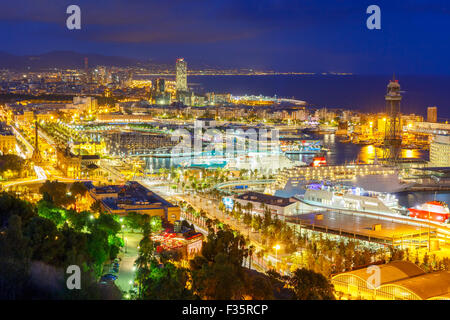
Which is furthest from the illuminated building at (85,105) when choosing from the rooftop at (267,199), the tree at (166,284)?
the tree at (166,284)

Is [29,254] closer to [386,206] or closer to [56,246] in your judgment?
[56,246]

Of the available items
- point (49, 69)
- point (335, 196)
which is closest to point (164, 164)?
point (335, 196)

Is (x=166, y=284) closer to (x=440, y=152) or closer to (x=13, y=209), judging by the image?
(x=13, y=209)

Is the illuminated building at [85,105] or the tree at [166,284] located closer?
the tree at [166,284]

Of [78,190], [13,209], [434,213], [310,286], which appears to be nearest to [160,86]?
[78,190]

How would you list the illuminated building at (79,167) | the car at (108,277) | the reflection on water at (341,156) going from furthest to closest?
the reflection on water at (341,156), the illuminated building at (79,167), the car at (108,277)

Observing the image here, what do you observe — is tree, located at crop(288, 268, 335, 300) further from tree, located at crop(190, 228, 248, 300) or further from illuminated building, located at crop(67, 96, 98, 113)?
illuminated building, located at crop(67, 96, 98, 113)

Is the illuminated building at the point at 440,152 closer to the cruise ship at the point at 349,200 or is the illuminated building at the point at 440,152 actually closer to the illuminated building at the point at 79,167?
the cruise ship at the point at 349,200

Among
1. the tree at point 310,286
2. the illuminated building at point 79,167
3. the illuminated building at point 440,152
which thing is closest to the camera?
the tree at point 310,286
